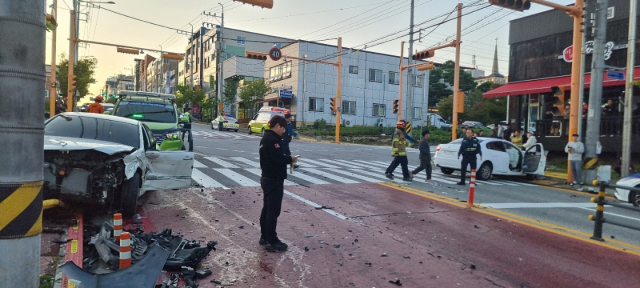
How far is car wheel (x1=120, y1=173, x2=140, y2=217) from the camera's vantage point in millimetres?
7391

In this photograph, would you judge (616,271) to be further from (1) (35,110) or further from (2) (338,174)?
(2) (338,174)

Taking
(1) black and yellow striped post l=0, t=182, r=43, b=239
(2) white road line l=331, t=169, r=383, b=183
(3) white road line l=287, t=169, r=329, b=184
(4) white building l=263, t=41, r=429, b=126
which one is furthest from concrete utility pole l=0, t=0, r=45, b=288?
(4) white building l=263, t=41, r=429, b=126

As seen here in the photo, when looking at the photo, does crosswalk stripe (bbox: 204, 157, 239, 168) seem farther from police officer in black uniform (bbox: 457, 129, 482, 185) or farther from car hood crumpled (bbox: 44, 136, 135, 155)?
car hood crumpled (bbox: 44, 136, 135, 155)

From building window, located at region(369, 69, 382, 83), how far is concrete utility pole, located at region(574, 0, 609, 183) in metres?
38.4

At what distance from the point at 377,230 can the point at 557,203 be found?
598 centimetres

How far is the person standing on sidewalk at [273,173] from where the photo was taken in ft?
20.7

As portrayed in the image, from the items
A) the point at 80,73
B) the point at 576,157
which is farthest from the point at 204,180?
the point at 80,73

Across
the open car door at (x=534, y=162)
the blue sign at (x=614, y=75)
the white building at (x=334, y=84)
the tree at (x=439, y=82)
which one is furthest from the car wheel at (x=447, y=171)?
the tree at (x=439, y=82)

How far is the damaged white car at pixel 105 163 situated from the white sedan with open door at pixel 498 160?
31.3 ft

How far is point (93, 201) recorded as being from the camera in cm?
686

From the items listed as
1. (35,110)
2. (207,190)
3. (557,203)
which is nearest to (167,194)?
(207,190)

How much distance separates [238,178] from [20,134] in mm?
10210

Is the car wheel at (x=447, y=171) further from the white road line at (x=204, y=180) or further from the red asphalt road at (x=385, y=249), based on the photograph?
the white road line at (x=204, y=180)

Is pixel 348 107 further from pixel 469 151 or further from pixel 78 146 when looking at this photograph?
pixel 78 146
